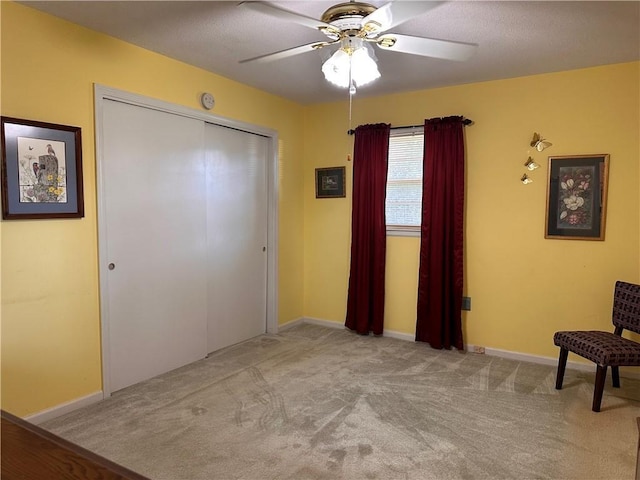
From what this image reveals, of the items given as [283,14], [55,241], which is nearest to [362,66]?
[283,14]

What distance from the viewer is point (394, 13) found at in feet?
5.74

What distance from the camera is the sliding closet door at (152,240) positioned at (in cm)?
287

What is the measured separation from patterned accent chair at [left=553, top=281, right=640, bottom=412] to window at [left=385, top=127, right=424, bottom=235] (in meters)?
1.62

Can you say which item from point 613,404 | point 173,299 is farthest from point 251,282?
point 613,404

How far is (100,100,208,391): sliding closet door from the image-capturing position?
9.41 ft

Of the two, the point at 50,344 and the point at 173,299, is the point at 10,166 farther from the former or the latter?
the point at 173,299

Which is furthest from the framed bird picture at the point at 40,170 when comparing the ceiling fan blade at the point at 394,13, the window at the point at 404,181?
the window at the point at 404,181

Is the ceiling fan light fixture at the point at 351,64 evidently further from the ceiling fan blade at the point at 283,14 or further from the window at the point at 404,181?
the window at the point at 404,181

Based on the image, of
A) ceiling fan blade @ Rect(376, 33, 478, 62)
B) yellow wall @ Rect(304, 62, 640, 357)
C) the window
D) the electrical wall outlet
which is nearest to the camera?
ceiling fan blade @ Rect(376, 33, 478, 62)

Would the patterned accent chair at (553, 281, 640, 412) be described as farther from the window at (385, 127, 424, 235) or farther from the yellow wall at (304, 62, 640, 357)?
the window at (385, 127, 424, 235)

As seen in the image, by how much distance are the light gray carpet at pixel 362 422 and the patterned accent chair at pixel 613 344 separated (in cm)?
18

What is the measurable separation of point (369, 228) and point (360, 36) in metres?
2.37

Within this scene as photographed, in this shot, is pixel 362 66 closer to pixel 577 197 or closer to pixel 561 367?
pixel 577 197

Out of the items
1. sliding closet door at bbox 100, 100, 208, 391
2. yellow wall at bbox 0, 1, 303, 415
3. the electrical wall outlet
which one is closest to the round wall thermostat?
sliding closet door at bbox 100, 100, 208, 391
